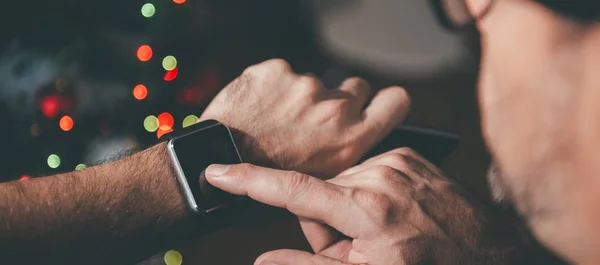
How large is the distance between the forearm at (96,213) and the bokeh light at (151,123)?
18cm

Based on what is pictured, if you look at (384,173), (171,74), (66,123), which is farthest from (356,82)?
(66,123)

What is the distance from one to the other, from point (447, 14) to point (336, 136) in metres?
0.23

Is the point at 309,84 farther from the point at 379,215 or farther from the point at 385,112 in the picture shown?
the point at 379,215

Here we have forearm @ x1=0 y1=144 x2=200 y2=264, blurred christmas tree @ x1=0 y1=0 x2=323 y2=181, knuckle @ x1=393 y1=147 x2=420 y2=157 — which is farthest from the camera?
blurred christmas tree @ x1=0 y1=0 x2=323 y2=181

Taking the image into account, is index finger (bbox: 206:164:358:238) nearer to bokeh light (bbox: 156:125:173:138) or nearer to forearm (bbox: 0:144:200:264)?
forearm (bbox: 0:144:200:264)

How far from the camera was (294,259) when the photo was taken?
66cm

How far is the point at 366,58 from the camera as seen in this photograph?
863mm

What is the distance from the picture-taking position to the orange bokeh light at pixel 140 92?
0.90 m

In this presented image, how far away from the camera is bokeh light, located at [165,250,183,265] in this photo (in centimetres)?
87

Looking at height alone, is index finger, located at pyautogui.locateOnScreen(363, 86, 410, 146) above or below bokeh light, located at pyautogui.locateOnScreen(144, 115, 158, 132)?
below

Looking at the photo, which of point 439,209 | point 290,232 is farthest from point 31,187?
point 439,209

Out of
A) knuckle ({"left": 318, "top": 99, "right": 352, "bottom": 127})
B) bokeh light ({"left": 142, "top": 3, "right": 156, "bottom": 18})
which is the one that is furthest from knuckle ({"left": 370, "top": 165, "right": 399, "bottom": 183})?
bokeh light ({"left": 142, "top": 3, "right": 156, "bottom": 18})

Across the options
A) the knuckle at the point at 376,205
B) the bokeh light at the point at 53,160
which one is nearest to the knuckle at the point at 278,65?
the knuckle at the point at 376,205

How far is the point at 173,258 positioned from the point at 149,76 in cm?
28
